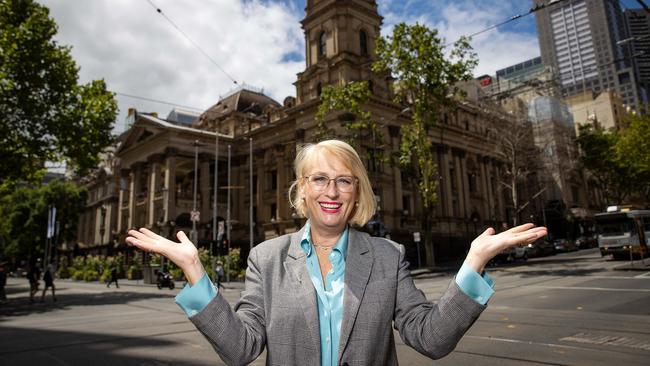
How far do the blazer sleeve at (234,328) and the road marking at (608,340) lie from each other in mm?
6612

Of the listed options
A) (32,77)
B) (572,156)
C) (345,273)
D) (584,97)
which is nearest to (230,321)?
(345,273)

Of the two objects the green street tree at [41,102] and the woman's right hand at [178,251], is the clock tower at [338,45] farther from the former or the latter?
the woman's right hand at [178,251]

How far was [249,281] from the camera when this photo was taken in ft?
6.85

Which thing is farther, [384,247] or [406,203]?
[406,203]

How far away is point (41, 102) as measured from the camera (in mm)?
19375

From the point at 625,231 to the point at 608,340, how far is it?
20729 mm

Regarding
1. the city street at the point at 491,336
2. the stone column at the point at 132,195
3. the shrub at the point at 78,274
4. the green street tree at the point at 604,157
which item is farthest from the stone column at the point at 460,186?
the shrub at the point at 78,274

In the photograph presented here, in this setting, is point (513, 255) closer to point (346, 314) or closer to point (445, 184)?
point (445, 184)

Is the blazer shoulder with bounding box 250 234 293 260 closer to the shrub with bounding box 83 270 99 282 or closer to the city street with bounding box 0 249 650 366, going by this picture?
the city street with bounding box 0 249 650 366

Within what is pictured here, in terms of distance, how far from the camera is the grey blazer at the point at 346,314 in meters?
1.74

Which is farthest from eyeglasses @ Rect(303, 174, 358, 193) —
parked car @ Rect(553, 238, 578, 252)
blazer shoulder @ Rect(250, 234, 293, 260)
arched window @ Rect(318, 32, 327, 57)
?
parked car @ Rect(553, 238, 578, 252)

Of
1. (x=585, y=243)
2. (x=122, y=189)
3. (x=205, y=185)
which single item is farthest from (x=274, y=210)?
(x=585, y=243)

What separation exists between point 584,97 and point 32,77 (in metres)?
90.3

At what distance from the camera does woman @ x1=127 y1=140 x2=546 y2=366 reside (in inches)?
68.5
